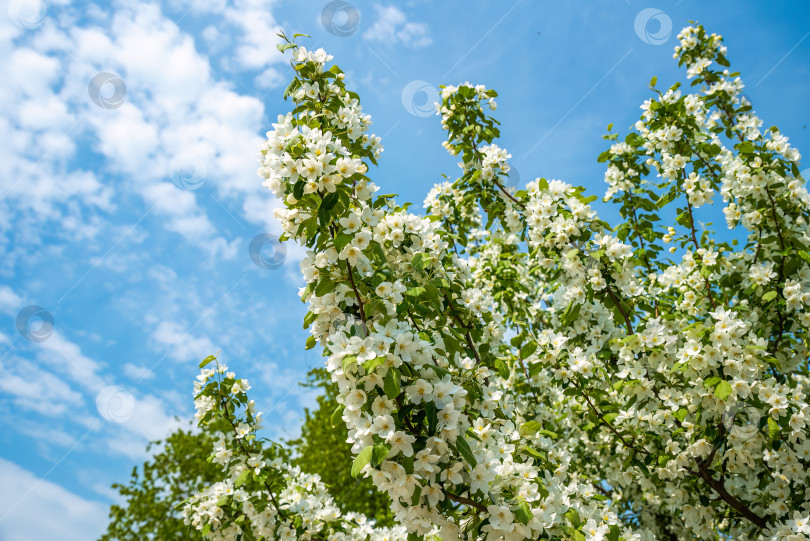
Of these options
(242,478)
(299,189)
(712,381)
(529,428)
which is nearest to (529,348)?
A: (529,428)

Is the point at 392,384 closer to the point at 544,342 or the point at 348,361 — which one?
the point at 348,361

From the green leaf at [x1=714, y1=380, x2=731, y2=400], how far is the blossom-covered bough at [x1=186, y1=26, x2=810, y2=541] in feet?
0.03

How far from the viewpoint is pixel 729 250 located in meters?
4.44

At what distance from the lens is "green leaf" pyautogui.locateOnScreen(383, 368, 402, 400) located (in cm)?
212

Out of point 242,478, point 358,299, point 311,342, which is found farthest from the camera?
point 242,478

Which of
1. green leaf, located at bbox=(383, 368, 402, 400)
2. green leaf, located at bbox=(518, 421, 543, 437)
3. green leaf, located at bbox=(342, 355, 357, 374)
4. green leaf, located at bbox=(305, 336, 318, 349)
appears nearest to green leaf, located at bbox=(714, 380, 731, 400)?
green leaf, located at bbox=(518, 421, 543, 437)

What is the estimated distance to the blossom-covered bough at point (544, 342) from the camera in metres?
2.33

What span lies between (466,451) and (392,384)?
0.44 meters

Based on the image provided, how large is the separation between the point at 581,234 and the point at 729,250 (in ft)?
5.36

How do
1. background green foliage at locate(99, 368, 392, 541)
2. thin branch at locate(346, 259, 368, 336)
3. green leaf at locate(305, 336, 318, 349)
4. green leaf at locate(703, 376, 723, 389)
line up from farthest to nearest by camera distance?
background green foliage at locate(99, 368, 392, 541), green leaf at locate(703, 376, 723, 389), green leaf at locate(305, 336, 318, 349), thin branch at locate(346, 259, 368, 336)

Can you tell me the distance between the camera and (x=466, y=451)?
86.4 inches

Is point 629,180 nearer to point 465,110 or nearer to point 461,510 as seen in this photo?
point 465,110

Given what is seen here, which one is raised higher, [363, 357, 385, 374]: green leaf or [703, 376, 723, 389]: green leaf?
[363, 357, 385, 374]: green leaf

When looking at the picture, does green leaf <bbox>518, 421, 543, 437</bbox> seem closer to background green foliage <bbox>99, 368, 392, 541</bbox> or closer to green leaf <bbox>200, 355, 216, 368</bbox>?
green leaf <bbox>200, 355, 216, 368</bbox>
